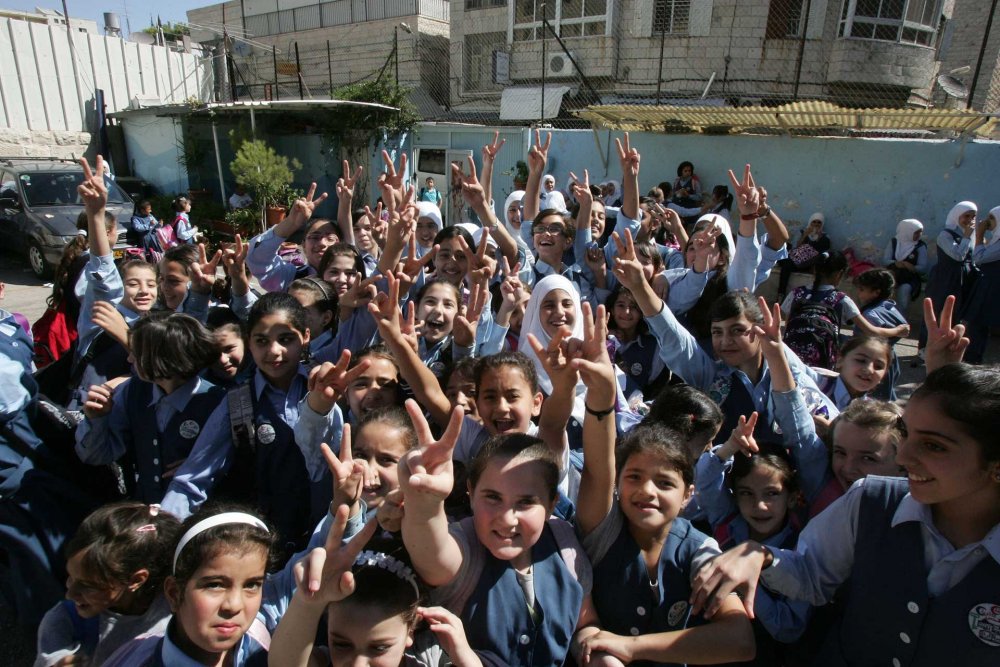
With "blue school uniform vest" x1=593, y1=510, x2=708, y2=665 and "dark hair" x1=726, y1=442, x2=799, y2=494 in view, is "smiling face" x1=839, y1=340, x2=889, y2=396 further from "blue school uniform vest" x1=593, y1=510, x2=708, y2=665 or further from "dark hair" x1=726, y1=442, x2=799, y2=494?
"blue school uniform vest" x1=593, y1=510, x2=708, y2=665

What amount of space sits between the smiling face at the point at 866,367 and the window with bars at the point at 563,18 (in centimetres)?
1503

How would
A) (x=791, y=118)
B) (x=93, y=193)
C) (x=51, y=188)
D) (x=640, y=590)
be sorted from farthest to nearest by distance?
(x=51, y=188), (x=791, y=118), (x=93, y=193), (x=640, y=590)

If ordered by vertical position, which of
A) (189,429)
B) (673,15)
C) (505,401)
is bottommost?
(189,429)

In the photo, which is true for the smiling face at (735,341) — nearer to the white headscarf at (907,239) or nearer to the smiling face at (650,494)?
the smiling face at (650,494)

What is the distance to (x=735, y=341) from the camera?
101 inches

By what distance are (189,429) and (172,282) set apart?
1362 mm

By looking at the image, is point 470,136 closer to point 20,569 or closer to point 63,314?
point 63,314

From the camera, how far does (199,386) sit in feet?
7.57

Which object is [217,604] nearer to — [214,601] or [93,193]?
[214,601]

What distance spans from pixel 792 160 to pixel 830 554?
29.7 feet

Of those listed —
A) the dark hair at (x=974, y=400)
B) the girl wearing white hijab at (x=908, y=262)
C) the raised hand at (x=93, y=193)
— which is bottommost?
the girl wearing white hijab at (x=908, y=262)

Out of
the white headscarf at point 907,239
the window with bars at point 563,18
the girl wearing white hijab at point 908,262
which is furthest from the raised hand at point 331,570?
the window with bars at point 563,18

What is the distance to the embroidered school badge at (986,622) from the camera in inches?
49.3

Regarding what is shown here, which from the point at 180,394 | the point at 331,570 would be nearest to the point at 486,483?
the point at 331,570
